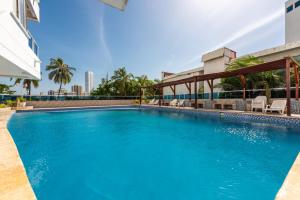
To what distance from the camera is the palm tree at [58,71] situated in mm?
26939

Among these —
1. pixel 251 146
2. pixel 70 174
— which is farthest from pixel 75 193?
pixel 251 146

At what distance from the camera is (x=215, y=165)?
327 centimetres

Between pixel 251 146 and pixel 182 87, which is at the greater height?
pixel 182 87

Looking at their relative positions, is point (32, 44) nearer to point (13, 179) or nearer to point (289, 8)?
point (13, 179)

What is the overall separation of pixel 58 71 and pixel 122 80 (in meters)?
11.8

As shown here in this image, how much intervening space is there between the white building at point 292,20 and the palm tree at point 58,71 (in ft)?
118

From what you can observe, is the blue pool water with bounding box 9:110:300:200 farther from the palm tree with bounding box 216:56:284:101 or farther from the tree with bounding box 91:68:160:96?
the tree with bounding box 91:68:160:96

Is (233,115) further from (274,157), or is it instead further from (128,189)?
(128,189)

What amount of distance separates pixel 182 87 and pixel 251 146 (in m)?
19.8

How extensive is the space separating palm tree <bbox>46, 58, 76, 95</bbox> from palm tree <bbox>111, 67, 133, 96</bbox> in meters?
8.84

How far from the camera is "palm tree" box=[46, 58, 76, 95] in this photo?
2694cm

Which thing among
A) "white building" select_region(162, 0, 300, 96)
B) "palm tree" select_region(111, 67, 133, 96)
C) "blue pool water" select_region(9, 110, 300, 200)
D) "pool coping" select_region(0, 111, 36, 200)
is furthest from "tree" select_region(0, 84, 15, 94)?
"pool coping" select_region(0, 111, 36, 200)

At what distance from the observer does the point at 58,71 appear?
89.2 ft

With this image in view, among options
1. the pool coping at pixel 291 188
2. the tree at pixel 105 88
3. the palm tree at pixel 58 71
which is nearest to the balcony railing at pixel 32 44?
the pool coping at pixel 291 188
